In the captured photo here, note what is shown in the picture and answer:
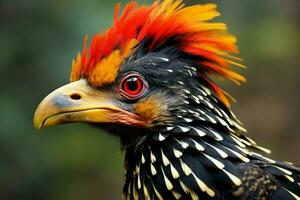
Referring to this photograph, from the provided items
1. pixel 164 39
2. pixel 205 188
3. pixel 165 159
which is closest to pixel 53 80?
pixel 164 39

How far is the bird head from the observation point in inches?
154

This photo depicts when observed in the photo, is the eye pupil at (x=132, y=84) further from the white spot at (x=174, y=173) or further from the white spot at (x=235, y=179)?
the white spot at (x=235, y=179)

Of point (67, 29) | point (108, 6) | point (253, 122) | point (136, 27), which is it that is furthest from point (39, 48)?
point (253, 122)

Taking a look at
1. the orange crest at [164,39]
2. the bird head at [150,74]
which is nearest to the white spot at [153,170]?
the bird head at [150,74]

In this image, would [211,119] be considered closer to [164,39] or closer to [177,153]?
[177,153]

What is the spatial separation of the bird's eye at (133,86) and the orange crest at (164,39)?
0.26ft

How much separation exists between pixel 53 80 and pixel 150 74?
198cm

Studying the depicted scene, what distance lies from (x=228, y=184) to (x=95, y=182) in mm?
5110

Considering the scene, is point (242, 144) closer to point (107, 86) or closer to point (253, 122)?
point (107, 86)

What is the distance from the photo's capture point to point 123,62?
157 inches

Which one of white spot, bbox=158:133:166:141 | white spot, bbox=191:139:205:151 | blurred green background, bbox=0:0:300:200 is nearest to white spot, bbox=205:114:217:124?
white spot, bbox=191:139:205:151

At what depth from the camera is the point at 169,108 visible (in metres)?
3.93

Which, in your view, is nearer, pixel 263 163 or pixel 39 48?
pixel 263 163

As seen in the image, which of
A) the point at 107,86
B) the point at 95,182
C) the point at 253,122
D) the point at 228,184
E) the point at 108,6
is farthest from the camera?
the point at 253,122
